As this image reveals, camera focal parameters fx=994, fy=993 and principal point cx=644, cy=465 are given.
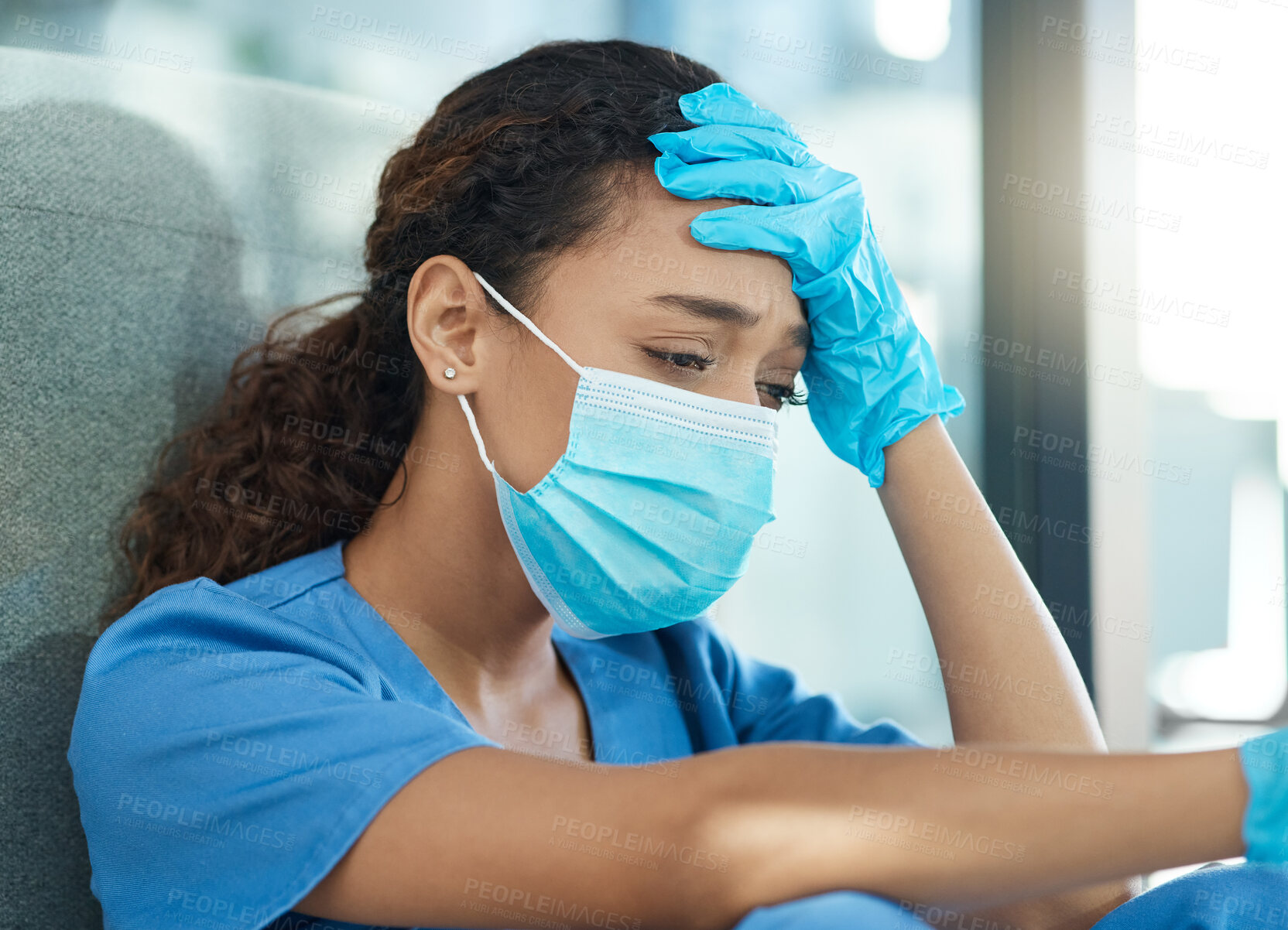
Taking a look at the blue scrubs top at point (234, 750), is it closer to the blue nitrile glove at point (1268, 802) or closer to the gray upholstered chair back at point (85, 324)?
the gray upholstered chair back at point (85, 324)

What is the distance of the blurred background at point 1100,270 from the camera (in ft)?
4.21

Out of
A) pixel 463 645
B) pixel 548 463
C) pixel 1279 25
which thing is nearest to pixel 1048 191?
pixel 1279 25

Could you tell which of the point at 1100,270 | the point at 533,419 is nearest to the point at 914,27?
the point at 1100,270

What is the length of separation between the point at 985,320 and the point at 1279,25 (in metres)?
0.51

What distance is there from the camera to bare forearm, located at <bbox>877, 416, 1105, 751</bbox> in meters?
1.01

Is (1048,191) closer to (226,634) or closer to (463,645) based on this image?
(463,645)

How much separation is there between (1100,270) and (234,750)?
1.22 m

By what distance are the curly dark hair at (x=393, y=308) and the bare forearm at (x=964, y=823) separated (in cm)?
56

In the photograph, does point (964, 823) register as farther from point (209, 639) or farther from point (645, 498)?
point (209, 639)

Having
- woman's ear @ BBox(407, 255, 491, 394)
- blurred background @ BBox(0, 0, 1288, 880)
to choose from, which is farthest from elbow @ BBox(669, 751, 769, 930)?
blurred background @ BBox(0, 0, 1288, 880)

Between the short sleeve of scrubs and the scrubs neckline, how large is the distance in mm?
159

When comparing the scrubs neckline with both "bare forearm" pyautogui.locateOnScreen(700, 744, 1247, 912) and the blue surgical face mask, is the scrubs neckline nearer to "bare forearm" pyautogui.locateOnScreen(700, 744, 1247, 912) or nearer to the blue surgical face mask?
the blue surgical face mask

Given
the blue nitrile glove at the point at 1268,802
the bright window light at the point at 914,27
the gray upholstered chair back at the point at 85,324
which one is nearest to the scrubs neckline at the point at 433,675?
the gray upholstered chair back at the point at 85,324

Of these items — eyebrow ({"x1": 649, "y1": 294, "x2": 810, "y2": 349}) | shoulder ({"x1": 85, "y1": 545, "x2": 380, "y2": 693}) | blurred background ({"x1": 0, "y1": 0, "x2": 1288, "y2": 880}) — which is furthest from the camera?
blurred background ({"x1": 0, "y1": 0, "x2": 1288, "y2": 880})
